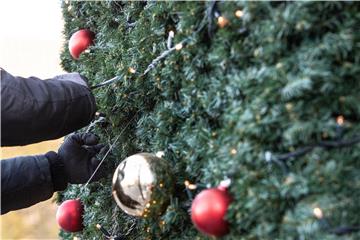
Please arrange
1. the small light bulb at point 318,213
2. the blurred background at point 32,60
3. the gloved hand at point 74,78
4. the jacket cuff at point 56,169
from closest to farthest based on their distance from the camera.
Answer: the small light bulb at point 318,213
the gloved hand at point 74,78
the jacket cuff at point 56,169
the blurred background at point 32,60

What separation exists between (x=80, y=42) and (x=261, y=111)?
26.2 inches

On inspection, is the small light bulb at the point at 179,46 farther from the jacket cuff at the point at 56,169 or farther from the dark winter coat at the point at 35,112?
the jacket cuff at the point at 56,169

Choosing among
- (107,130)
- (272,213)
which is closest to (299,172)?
(272,213)

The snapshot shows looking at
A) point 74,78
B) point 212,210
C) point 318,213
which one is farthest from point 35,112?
point 318,213

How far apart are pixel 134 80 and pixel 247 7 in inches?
14.6

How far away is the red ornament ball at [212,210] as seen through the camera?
2.20ft

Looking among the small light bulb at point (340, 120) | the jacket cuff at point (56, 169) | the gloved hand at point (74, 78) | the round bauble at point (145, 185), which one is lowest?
the jacket cuff at point (56, 169)

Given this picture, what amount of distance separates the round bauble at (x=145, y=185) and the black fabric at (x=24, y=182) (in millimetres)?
314

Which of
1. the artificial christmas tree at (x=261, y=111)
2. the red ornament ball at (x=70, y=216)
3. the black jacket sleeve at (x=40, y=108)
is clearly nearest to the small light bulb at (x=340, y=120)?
the artificial christmas tree at (x=261, y=111)

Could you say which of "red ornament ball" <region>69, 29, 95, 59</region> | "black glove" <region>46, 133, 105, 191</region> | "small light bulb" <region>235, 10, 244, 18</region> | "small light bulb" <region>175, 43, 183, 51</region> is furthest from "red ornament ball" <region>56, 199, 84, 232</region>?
"small light bulb" <region>235, 10, 244, 18</region>

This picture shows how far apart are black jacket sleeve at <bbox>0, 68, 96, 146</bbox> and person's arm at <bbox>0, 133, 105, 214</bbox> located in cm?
13

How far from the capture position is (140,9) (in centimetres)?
100

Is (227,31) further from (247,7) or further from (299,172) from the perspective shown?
(299,172)

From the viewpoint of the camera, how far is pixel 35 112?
89cm
